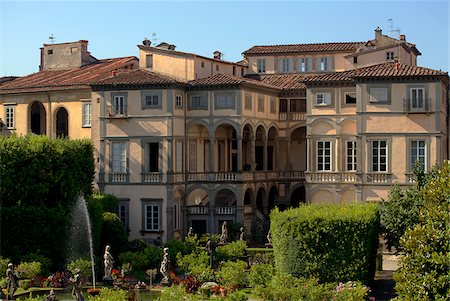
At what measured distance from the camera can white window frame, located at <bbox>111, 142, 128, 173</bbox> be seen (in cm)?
5947

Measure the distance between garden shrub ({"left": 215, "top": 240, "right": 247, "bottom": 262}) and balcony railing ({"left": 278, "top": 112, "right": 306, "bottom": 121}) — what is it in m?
15.6

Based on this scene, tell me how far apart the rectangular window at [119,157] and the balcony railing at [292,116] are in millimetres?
11867

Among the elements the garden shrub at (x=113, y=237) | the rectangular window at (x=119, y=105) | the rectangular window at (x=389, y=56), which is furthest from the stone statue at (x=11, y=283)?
the rectangular window at (x=389, y=56)

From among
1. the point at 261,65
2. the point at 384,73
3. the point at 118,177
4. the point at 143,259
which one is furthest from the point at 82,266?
the point at 261,65

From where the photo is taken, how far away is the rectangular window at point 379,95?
2135 inches

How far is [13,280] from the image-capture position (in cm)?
3662

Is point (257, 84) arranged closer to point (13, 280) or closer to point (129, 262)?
point (129, 262)

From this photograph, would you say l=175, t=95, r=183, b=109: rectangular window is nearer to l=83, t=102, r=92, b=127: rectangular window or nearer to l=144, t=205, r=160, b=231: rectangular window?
l=144, t=205, r=160, b=231: rectangular window

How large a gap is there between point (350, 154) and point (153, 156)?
40.9 ft

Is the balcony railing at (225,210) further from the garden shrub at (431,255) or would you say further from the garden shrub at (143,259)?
the garden shrub at (431,255)

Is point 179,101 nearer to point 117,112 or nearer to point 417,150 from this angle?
point 117,112

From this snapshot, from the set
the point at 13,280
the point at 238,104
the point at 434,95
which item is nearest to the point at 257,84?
the point at 238,104

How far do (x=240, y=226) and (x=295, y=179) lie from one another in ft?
25.2

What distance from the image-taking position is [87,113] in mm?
63781
